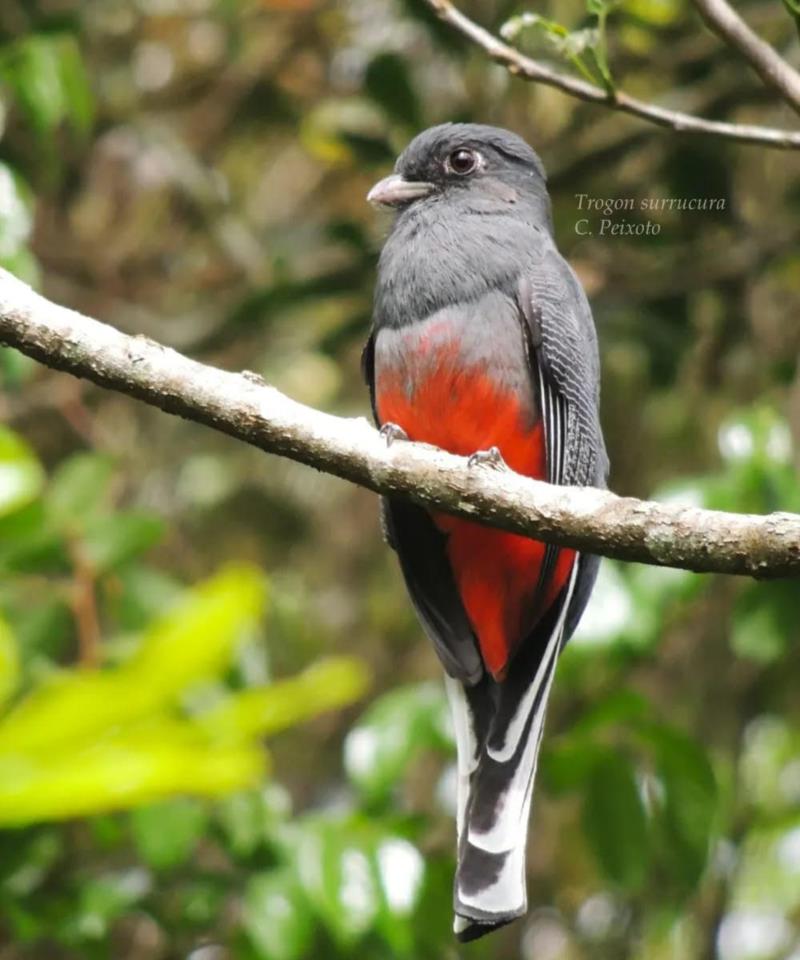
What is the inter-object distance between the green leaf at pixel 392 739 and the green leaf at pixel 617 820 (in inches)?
15.5

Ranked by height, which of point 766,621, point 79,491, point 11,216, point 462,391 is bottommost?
point 766,621

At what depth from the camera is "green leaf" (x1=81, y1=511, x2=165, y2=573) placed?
368 cm

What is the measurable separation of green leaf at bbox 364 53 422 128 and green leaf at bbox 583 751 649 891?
1959 mm

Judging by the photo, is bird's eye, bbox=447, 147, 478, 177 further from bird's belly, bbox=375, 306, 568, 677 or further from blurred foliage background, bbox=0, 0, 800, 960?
bird's belly, bbox=375, 306, 568, 677

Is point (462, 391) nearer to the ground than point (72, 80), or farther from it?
nearer to the ground

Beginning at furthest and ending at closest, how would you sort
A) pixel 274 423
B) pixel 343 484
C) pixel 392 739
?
pixel 343 484 → pixel 392 739 → pixel 274 423

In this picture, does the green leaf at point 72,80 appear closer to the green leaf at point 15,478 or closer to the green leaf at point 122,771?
the green leaf at point 15,478

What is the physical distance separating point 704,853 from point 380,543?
2321 mm

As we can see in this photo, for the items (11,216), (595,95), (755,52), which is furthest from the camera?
(11,216)

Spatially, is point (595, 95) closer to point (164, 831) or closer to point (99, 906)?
point (164, 831)

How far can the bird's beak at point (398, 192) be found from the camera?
145 inches

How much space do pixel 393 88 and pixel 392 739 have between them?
1.95 meters

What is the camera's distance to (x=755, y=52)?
2.68 metres

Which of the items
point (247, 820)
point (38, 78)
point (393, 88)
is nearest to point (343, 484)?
point (393, 88)
